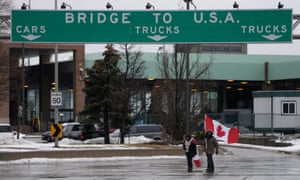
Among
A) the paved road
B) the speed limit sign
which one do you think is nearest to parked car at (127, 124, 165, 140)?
the speed limit sign

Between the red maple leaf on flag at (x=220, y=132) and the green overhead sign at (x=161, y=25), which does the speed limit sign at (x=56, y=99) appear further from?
the red maple leaf on flag at (x=220, y=132)

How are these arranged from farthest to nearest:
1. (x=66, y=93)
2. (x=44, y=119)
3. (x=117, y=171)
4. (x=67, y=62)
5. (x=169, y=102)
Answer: (x=66, y=93), (x=44, y=119), (x=67, y=62), (x=169, y=102), (x=117, y=171)

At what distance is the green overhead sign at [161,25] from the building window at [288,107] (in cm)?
2408

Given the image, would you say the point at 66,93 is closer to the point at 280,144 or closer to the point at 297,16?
the point at 280,144

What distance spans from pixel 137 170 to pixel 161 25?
5.88m

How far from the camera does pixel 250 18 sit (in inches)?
1001

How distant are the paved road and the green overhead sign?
201 inches

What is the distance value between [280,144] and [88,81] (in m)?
13.1

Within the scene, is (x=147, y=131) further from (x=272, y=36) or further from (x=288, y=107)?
(x=272, y=36)

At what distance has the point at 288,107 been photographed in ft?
161

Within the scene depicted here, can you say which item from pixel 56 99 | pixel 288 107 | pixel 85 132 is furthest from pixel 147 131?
pixel 56 99

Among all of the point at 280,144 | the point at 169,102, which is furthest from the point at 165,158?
the point at 280,144

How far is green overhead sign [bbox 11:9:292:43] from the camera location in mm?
25375

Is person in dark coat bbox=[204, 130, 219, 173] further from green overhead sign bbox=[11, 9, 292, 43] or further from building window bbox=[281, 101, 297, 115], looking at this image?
building window bbox=[281, 101, 297, 115]
